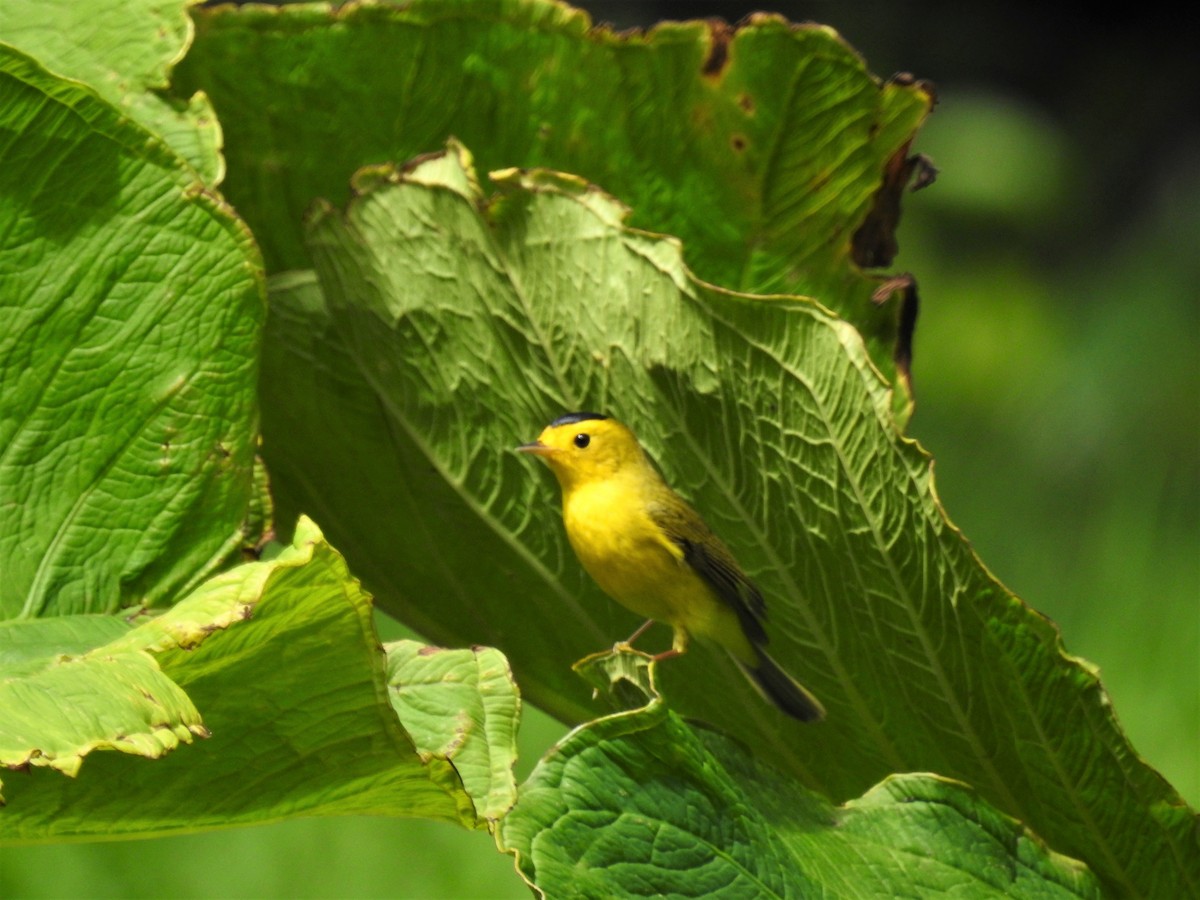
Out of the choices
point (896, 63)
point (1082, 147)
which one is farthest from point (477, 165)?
point (1082, 147)

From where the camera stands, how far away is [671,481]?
2.46 ft

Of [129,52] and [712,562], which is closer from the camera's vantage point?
[129,52]

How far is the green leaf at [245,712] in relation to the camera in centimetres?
51

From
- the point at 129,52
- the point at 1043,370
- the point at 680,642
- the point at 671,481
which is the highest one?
the point at 129,52

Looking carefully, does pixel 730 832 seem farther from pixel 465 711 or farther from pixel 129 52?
pixel 129 52

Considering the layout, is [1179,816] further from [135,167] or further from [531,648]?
[135,167]

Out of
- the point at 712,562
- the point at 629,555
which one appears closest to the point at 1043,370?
the point at 712,562

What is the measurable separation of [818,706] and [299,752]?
28 centimetres

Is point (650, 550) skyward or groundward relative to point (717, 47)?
groundward

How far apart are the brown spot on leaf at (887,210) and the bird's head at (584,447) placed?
0.53 feet

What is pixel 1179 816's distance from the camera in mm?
670

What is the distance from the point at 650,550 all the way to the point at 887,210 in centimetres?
23

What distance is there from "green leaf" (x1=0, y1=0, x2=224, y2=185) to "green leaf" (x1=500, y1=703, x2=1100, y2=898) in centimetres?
35

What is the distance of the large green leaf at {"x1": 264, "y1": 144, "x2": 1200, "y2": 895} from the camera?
67cm
